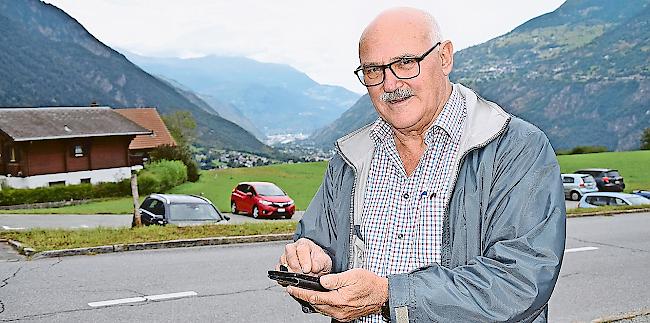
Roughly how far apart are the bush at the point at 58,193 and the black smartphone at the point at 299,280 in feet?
150

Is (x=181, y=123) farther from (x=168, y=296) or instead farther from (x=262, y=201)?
(x=168, y=296)

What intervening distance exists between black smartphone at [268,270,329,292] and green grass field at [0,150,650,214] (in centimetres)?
3807

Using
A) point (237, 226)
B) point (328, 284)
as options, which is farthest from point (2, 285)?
→ point (328, 284)

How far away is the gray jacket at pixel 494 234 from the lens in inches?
80.1

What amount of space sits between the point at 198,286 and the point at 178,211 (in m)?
8.92

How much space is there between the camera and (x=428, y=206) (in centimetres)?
245

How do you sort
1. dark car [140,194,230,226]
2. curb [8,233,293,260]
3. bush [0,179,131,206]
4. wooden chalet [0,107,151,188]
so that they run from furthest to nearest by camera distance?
wooden chalet [0,107,151,188], bush [0,179,131,206], dark car [140,194,230,226], curb [8,233,293,260]

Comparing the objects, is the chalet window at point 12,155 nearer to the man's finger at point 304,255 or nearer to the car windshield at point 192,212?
the car windshield at point 192,212

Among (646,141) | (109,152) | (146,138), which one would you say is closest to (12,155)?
(109,152)

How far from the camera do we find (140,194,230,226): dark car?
57.9 ft

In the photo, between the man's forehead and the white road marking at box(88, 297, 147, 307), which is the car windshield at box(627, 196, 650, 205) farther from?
the man's forehead

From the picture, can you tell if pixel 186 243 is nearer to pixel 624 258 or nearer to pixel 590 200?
pixel 624 258

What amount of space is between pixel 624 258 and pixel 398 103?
1065 cm

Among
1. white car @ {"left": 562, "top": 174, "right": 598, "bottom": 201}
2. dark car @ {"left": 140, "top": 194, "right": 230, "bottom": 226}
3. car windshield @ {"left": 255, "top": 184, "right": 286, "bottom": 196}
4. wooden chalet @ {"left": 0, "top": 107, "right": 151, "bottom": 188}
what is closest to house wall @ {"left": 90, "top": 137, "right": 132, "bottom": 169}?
wooden chalet @ {"left": 0, "top": 107, "right": 151, "bottom": 188}
